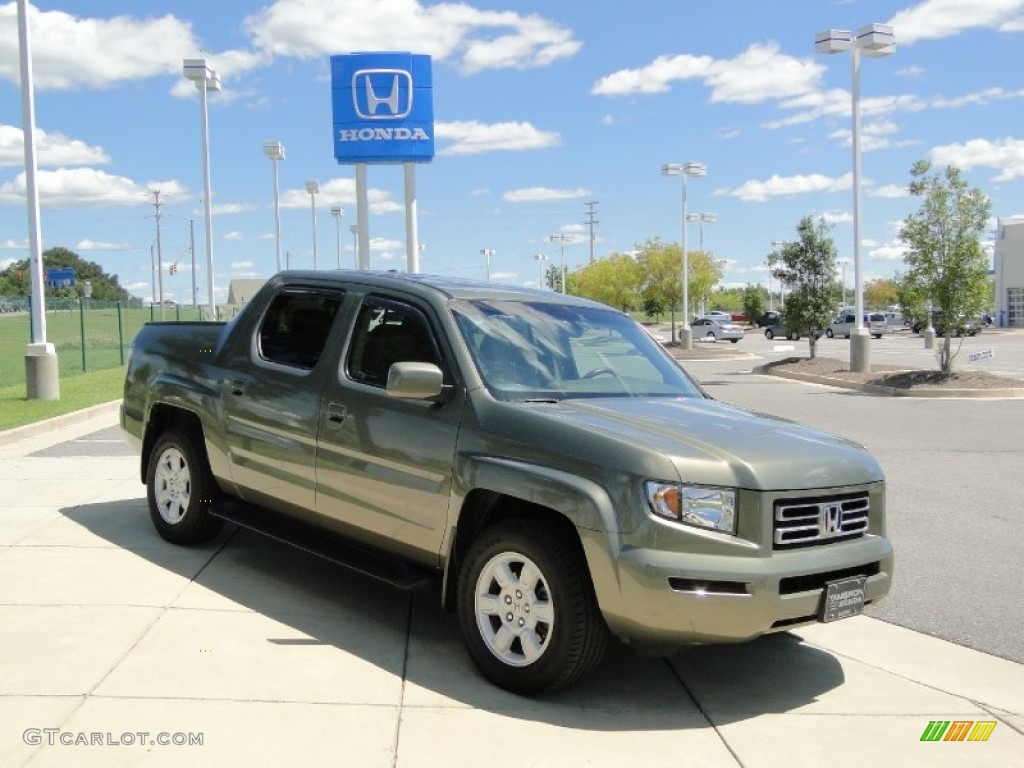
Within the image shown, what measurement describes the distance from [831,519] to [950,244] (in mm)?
20095

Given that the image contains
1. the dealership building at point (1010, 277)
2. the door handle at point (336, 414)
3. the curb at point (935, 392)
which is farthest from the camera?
the dealership building at point (1010, 277)

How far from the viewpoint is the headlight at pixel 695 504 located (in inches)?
165

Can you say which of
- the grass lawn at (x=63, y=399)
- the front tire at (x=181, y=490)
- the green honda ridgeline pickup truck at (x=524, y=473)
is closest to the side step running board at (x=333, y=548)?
the green honda ridgeline pickup truck at (x=524, y=473)

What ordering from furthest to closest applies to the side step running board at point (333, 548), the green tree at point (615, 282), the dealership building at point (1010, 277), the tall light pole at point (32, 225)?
the dealership building at point (1010, 277), the green tree at point (615, 282), the tall light pole at point (32, 225), the side step running board at point (333, 548)

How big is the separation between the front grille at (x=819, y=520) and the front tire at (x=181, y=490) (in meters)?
3.83

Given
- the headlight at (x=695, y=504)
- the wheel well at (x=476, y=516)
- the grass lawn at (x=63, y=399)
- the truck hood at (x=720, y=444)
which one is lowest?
the grass lawn at (x=63, y=399)

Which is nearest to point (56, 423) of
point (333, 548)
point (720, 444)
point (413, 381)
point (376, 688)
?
point (333, 548)

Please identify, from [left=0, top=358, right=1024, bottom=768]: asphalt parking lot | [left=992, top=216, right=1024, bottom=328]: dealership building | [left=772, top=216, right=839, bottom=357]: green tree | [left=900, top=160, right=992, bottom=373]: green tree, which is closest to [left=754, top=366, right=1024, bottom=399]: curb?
[left=900, top=160, right=992, bottom=373]: green tree

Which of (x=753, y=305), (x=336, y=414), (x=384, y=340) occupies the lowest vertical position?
Answer: (x=336, y=414)

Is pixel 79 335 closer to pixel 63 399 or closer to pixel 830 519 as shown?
pixel 63 399

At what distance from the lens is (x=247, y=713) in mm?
4207

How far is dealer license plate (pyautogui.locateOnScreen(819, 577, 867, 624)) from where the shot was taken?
4340 millimetres

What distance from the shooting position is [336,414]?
18.1 feet

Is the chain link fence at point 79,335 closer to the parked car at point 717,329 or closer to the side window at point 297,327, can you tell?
the side window at point 297,327
